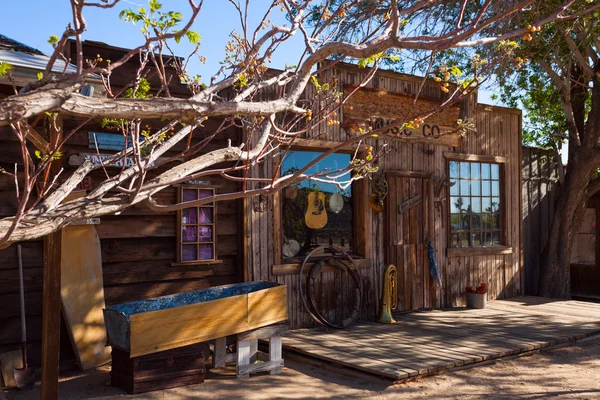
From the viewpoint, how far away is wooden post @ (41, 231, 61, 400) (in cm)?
465

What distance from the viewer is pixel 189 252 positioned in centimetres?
723

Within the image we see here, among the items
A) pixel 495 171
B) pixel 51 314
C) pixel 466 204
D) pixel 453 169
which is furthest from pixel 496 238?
pixel 51 314

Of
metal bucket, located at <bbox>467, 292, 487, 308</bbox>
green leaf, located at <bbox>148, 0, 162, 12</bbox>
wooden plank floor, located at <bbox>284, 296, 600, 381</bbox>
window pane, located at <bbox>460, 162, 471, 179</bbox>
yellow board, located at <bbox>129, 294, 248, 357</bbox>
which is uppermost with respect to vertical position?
green leaf, located at <bbox>148, 0, 162, 12</bbox>

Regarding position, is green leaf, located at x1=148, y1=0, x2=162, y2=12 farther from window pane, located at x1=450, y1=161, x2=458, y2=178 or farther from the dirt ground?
window pane, located at x1=450, y1=161, x2=458, y2=178

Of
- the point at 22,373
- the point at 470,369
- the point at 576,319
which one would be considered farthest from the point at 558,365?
the point at 22,373

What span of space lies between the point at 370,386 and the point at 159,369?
193cm

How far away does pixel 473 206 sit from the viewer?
10.3 m

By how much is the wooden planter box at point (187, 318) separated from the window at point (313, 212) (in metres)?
1.73

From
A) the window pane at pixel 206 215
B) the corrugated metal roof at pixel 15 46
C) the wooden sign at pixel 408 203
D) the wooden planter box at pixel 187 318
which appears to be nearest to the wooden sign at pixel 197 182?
the window pane at pixel 206 215

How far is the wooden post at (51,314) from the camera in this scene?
4652 millimetres

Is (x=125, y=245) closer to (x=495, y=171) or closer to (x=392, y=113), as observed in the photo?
(x=392, y=113)

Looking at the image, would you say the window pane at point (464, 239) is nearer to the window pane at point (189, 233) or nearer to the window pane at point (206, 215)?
the window pane at point (206, 215)

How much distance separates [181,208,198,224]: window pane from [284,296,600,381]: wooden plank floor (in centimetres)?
175

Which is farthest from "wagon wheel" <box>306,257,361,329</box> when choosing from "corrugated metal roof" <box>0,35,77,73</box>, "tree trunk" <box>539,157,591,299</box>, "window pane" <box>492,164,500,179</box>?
"tree trunk" <box>539,157,591,299</box>
